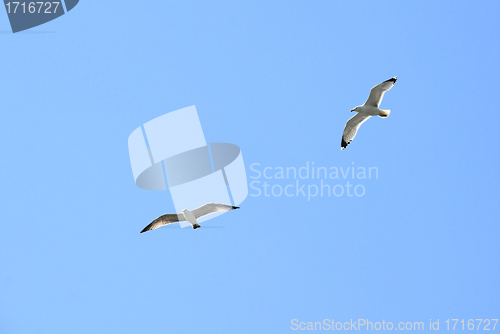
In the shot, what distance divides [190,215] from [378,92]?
19.1ft

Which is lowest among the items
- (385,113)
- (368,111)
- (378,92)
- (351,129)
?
(351,129)

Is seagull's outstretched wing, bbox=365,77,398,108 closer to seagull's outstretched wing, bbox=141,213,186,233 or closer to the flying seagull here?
the flying seagull

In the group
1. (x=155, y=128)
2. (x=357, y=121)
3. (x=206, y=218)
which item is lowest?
(x=206, y=218)

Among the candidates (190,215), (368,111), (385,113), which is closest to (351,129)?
(368,111)

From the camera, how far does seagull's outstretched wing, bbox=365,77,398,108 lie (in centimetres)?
1137

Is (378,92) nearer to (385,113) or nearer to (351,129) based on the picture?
(385,113)

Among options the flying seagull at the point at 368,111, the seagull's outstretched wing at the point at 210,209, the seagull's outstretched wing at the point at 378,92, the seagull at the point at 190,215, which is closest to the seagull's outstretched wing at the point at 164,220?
the seagull at the point at 190,215

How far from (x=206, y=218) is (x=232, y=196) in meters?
1.16

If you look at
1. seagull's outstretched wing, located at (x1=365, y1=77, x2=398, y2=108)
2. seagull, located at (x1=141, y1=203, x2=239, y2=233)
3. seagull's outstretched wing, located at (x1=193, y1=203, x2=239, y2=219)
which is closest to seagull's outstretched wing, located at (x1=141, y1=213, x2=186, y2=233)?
seagull, located at (x1=141, y1=203, x2=239, y2=233)

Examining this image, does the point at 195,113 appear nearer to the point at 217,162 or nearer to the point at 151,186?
the point at 217,162

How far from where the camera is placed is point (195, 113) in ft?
38.5

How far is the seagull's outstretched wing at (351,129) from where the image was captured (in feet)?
42.8

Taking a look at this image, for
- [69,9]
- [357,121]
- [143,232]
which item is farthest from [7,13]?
[357,121]

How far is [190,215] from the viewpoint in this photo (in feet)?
40.2
